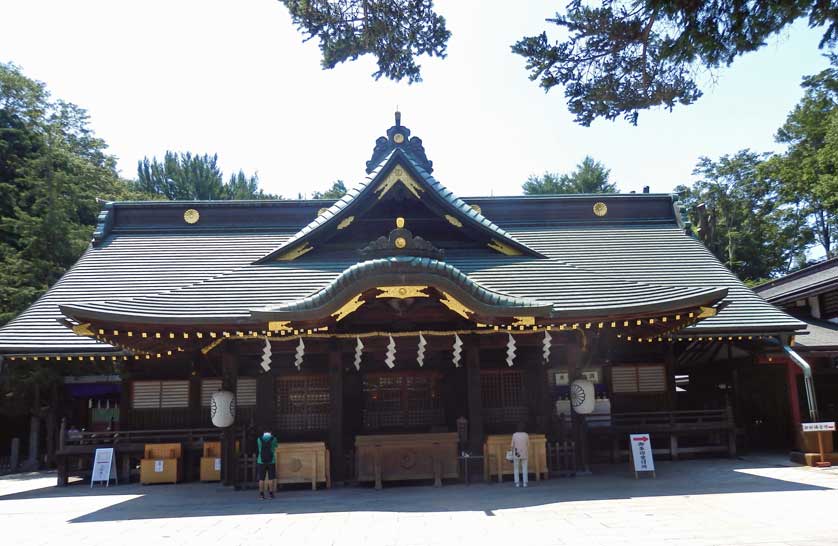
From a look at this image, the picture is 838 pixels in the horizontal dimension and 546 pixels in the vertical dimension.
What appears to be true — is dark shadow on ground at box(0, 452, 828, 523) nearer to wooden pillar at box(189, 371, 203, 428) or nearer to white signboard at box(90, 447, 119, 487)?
white signboard at box(90, 447, 119, 487)

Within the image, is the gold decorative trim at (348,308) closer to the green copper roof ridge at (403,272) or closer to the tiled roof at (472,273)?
the green copper roof ridge at (403,272)

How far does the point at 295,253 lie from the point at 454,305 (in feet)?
18.0

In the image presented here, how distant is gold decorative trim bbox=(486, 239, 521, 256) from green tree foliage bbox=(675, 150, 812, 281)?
25.8 metres

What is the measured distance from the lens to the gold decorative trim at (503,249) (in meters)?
15.5

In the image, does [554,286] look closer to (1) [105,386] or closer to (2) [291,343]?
(2) [291,343]

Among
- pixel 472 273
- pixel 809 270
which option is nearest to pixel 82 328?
pixel 472 273

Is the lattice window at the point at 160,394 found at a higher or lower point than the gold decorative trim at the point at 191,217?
lower

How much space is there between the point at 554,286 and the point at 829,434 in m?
6.66

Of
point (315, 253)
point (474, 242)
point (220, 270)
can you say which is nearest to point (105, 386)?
point (220, 270)

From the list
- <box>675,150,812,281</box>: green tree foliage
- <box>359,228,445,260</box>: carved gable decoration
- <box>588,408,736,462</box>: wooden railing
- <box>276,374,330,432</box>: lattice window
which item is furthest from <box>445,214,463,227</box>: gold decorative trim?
<box>675,150,812,281</box>: green tree foliage

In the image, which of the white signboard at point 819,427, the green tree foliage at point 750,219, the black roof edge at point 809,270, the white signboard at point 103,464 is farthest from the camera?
the green tree foliage at point 750,219

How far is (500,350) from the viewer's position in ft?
45.5

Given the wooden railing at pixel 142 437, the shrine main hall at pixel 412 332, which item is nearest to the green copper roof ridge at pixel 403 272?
the shrine main hall at pixel 412 332

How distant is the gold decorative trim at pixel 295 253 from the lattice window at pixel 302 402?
9.96 feet
